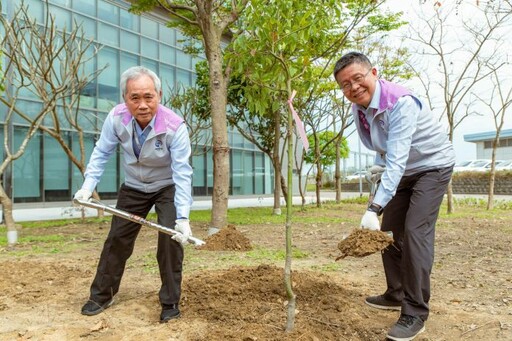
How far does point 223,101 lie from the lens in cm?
721

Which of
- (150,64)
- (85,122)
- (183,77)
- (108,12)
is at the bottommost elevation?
(85,122)

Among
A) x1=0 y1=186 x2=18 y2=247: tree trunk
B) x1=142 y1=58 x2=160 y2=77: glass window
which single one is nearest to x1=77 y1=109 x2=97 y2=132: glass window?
x1=142 y1=58 x2=160 y2=77: glass window

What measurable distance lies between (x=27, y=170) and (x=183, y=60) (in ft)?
24.6

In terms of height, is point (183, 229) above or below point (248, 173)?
below

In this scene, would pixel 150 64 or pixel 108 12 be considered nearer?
pixel 108 12

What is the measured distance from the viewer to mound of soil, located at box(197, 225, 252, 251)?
5.71 m

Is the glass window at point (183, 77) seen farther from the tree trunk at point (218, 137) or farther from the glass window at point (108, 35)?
the tree trunk at point (218, 137)

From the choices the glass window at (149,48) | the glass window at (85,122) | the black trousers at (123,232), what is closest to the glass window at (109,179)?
the glass window at (85,122)

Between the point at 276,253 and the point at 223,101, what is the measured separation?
286 cm

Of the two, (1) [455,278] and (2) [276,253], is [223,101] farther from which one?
(1) [455,278]

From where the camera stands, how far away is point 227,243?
576 centimetres

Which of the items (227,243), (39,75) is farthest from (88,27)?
(227,243)

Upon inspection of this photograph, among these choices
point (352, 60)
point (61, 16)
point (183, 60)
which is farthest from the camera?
point (183, 60)

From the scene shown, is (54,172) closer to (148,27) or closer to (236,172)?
(148,27)
